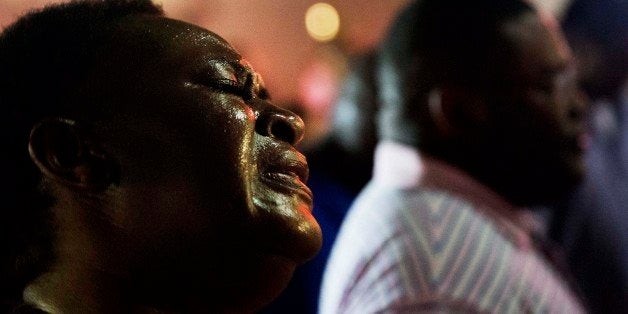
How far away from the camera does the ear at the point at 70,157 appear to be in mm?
733

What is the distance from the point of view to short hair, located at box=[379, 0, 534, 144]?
5.80ft

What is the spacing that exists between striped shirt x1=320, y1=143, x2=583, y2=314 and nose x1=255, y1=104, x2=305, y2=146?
607 mm

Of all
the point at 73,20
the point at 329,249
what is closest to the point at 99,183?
the point at 73,20

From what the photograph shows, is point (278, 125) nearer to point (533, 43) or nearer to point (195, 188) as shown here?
point (195, 188)

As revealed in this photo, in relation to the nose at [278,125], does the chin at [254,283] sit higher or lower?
lower

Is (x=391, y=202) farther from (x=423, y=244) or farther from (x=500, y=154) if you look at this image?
(x=500, y=154)

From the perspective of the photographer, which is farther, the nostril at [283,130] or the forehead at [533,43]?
the forehead at [533,43]

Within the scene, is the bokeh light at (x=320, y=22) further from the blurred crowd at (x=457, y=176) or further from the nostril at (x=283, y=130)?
the nostril at (x=283, y=130)

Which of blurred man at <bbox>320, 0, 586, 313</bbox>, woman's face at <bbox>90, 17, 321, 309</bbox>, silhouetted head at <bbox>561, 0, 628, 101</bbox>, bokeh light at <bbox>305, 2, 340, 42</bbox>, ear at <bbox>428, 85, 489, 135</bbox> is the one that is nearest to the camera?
woman's face at <bbox>90, 17, 321, 309</bbox>

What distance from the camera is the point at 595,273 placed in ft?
7.64

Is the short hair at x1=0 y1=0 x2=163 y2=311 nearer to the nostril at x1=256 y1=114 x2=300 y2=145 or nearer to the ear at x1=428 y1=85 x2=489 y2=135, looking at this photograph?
the nostril at x1=256 y1=114 x2=300 y2=145

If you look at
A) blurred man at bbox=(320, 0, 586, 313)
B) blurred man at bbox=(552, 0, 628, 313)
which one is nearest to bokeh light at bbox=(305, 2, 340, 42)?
blurred man at bbox=(552, 0, 628, 313)

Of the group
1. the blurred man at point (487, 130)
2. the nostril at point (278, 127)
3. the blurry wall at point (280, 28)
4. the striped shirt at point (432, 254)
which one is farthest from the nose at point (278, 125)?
the blurry wall at point (280, 28)

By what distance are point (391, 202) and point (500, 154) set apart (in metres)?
0.39
